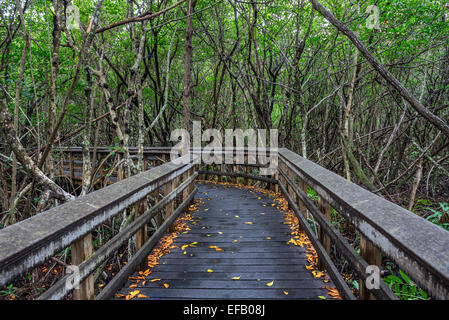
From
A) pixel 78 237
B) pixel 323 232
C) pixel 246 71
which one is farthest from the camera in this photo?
pixel 246 71

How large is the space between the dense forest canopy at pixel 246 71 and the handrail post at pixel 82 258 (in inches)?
65.5

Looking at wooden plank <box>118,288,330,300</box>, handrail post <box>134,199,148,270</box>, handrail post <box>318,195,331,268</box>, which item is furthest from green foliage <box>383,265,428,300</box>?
handrail post <box>134,199,148,270</box>

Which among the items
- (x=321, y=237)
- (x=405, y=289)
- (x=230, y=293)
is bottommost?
(x=405, y=289)

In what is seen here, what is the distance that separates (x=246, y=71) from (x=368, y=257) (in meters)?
9.77

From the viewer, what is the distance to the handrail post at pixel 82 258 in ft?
6.44

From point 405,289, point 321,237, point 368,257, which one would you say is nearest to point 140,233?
point 321,237

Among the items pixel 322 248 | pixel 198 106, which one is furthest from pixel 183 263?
pixel 198 106

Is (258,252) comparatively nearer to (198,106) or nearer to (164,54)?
(164,54)

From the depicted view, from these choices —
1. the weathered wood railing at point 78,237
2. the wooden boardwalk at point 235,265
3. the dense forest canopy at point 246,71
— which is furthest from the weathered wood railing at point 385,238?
the weathered wood railing at point 78,237

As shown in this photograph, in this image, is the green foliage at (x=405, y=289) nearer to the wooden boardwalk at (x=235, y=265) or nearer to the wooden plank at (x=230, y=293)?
the wooden boardwalk at (x=235, y=265)

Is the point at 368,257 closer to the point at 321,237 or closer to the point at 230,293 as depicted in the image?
the point at 321,237

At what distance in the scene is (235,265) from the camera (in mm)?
3334

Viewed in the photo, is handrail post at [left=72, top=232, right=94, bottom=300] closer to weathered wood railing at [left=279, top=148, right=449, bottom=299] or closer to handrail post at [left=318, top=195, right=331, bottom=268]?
weathered wood railing at [left=279, top=148, right=449, bottom=299]
